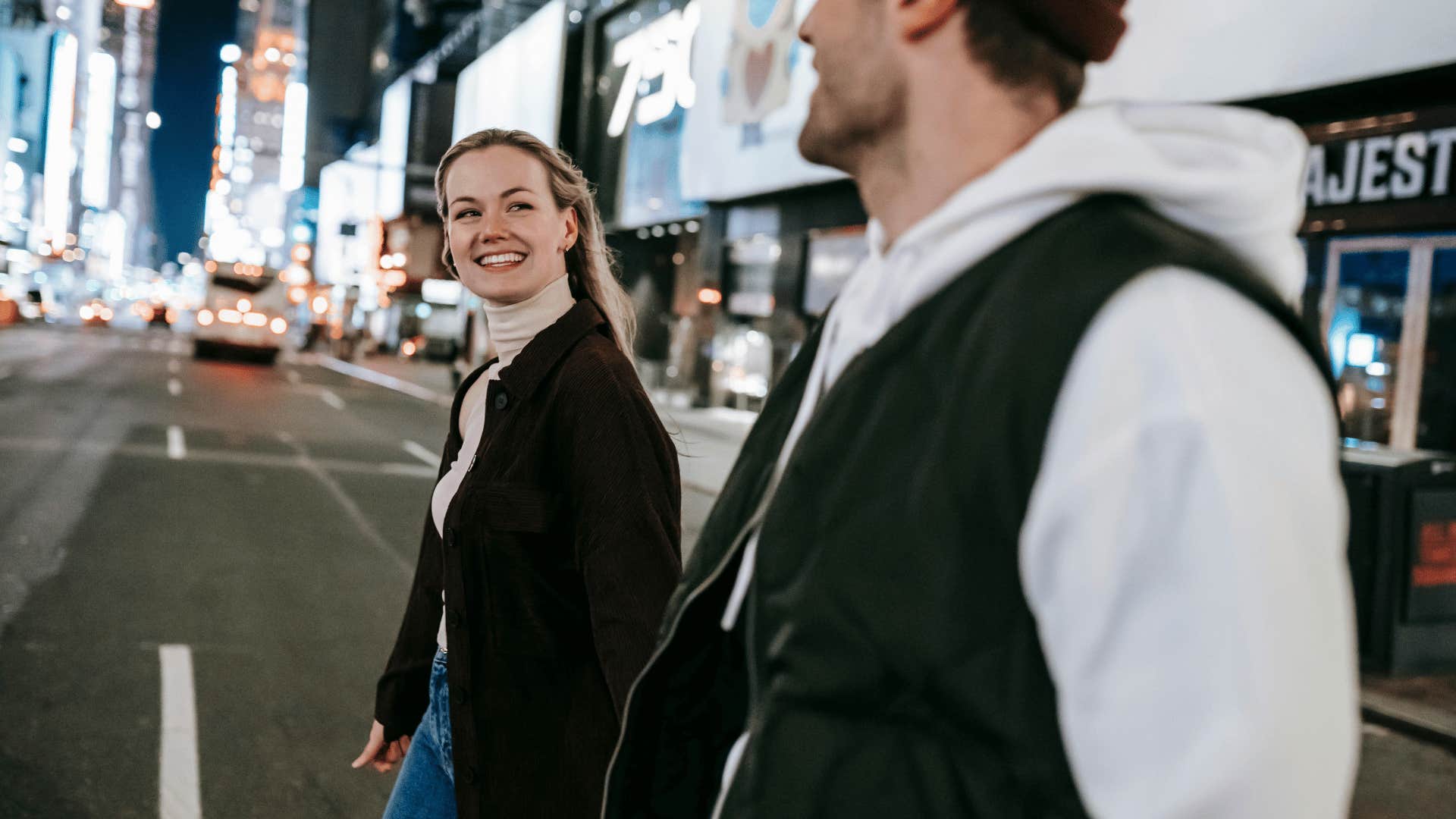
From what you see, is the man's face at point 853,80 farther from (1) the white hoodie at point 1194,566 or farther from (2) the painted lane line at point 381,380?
(2) the painted lane line at point 381,380

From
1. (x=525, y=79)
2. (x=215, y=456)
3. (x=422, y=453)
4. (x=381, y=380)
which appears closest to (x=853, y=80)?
(x=215, y=456)

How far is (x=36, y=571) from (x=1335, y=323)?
1162cm

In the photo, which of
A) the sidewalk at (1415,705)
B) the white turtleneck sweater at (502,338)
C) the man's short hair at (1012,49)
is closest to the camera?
the man's short hair at (1012,49)

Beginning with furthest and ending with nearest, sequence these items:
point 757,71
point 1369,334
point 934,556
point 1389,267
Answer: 1. point 757,71
2. point 1369,334
3. point 1389,267
4. point 934,556

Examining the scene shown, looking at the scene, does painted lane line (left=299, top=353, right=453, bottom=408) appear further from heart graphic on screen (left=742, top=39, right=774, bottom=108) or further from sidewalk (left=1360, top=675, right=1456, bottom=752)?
sidewalk (left=1360, top=675, right=1456, bottom=752)

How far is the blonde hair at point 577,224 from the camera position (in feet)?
8.96

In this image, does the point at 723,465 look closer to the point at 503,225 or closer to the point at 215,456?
the point at 215,456

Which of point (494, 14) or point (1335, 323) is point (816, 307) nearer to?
point (1335, 323)

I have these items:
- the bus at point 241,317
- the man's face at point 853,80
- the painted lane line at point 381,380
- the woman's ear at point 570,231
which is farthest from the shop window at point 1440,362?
the bus at point 241,317

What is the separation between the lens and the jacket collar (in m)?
2.46

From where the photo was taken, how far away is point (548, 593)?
91.5 inches

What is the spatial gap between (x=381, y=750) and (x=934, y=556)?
83.1 inches

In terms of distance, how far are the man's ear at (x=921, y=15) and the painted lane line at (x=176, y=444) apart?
46.6ft

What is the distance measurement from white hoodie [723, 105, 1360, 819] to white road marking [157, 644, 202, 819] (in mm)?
4223
